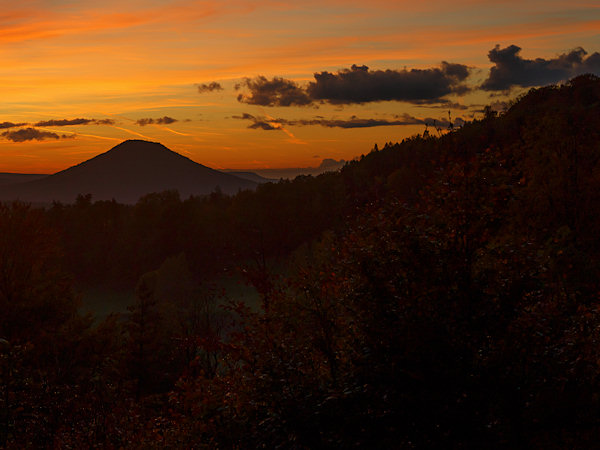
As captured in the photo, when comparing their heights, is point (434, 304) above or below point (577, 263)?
above

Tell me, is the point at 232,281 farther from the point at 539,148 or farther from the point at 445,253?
the point at 445,253

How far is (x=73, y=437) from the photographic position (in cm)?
2180

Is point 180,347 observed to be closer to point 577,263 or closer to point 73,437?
point 73,437

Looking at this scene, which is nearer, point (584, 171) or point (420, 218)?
point (420, 218)

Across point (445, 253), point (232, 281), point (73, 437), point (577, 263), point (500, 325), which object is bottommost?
point (232, 281)

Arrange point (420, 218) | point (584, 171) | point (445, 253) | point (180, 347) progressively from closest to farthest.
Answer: point (445, 253) < point (420, 218) < point (180, 347) < point (584, 171)

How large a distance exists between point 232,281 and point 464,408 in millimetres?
89628

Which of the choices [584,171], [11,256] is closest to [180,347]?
[11,256]

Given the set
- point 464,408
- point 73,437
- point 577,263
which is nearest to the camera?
point 464,408

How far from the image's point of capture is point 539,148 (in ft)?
183

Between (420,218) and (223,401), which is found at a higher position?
(420,218)

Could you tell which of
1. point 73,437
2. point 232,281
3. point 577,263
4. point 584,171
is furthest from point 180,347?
point 232,281

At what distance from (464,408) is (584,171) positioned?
45.5 meters

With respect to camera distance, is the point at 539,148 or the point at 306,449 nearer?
the point at 306,449
